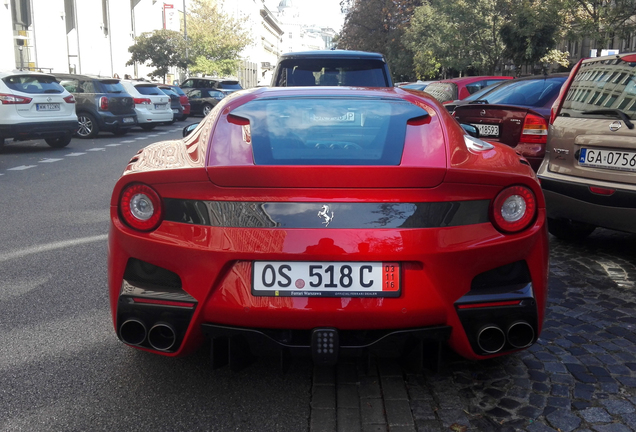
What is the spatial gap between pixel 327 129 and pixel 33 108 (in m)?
12.7

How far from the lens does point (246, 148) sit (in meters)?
2.91

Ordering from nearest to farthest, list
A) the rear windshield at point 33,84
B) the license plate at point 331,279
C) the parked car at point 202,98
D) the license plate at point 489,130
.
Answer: the license plate at point 331,279 → the license plate at point 489,130 → the rear windshield at point 33,84 → the parked car at point 202,98

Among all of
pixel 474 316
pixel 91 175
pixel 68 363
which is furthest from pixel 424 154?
pixel 91 175

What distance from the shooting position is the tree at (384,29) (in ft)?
175

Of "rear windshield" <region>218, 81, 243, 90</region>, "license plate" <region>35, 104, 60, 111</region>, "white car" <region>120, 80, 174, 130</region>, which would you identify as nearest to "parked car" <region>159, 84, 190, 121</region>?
"rear windshield" <region>218, 81, 243, 90</region>

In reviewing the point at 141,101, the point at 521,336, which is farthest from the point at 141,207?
the point at 141,101

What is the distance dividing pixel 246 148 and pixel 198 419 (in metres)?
1.12

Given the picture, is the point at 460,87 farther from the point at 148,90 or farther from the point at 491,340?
the point at 148,90

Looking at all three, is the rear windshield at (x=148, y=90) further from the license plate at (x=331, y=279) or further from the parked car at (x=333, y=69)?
the license plate at (x=331, y=279)

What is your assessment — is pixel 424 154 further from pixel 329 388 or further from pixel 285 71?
pixel 285 71

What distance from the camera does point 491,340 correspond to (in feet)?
9.34

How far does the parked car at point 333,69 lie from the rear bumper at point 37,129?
7.26 meters

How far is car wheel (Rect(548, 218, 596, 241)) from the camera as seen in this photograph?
6.13 m

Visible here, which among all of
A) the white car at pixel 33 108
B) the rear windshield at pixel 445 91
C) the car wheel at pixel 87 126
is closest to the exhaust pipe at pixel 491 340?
the rear windshield at pixel 445 91
